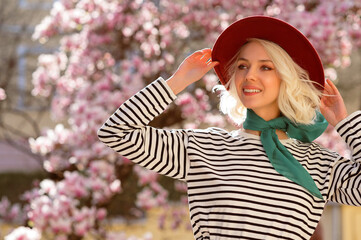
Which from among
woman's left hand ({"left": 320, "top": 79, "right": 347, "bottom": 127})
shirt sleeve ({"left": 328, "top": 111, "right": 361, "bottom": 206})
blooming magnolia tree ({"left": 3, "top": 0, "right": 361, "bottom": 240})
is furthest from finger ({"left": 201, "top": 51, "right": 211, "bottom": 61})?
blooming magnolia tree ({"left": 3, "top": 0, "right": 361, "bottom": 240})

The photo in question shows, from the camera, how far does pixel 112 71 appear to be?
218 inches

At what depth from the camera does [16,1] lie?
1152 centimetres

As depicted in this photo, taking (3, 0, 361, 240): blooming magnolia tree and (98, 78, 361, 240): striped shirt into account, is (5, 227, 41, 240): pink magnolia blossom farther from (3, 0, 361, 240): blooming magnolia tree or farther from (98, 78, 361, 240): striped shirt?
(98, 78, 361, 240): striped shirt

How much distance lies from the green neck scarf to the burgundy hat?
19 cm

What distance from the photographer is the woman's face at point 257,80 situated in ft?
7.57

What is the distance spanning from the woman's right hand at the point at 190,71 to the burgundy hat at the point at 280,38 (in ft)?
0.26

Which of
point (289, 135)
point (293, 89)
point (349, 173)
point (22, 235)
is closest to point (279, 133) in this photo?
point (289, 135)

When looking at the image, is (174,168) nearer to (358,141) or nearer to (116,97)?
(358,141)

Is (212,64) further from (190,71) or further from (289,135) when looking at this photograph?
(289,135)

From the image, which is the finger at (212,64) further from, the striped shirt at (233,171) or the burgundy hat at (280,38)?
the striped shirt at (233,171)

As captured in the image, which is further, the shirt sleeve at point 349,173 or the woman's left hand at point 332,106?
the woman's left hand at point 332,106

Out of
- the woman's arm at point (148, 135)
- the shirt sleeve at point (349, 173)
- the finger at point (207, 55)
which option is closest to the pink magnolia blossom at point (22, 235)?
the woman's arm at point (148, 135)

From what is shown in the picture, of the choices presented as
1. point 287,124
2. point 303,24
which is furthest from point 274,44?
point 303,24

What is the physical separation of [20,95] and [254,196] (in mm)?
9457
